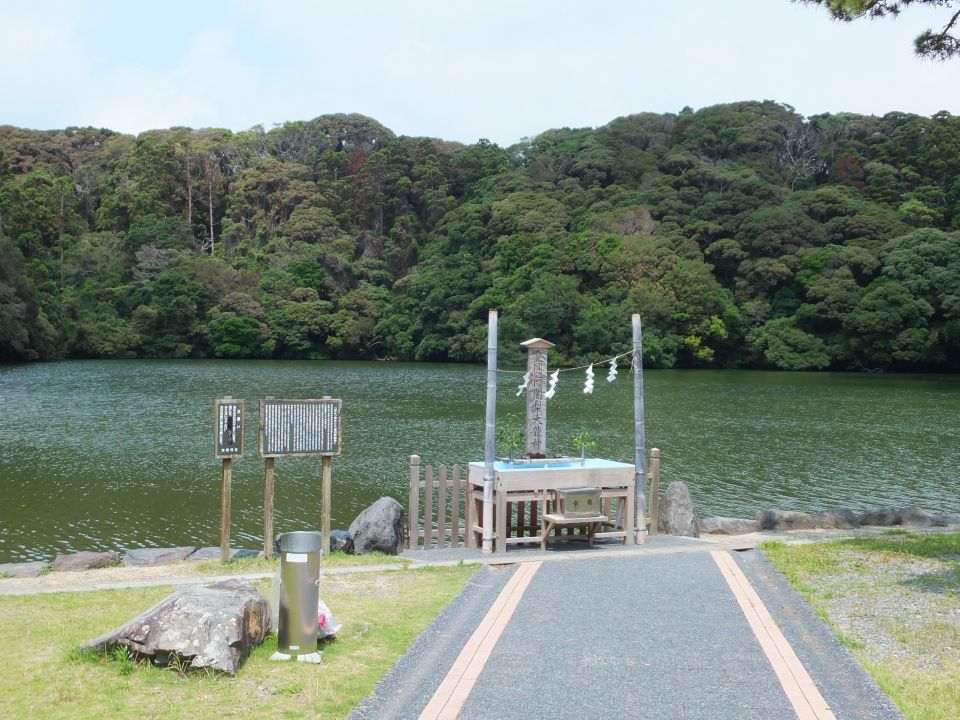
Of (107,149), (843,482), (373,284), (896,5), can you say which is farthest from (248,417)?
(107,149)

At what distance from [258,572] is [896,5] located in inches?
402

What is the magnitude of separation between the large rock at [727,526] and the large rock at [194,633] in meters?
9.82

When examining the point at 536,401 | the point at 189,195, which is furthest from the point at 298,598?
the point at 189,195

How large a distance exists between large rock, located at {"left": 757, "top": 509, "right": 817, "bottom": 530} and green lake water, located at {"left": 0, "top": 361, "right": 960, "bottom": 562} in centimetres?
321

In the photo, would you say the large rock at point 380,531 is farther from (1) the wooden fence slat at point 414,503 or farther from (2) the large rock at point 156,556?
(2) the large rock at point 156,556

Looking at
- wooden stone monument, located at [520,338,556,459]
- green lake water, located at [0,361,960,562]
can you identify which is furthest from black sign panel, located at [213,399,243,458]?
green lake water, located at [0,361,960,562]

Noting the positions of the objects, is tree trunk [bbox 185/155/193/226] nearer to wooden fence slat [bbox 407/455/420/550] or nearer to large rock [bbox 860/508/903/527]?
wooden fence slat [bbox 407/455/420/550]

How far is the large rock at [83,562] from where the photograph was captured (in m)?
11.5

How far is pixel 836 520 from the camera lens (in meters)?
15.0

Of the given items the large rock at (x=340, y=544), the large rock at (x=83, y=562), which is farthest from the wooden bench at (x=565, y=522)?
the large rock at (x=83, y=562)

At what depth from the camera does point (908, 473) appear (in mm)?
22938

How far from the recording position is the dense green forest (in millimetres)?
64812

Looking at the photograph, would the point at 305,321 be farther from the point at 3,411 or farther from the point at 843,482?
the point at 843,482

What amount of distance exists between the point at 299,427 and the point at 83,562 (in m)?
3.54
